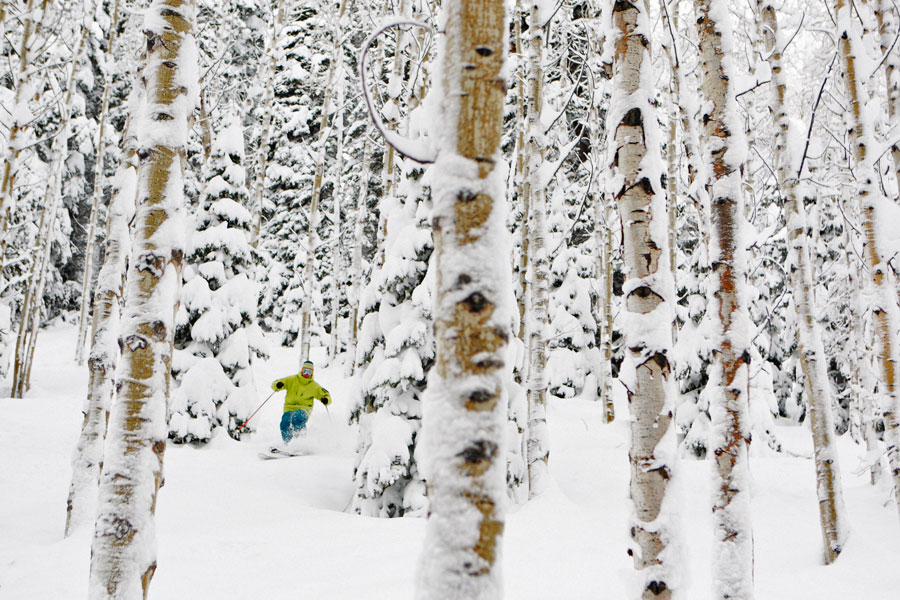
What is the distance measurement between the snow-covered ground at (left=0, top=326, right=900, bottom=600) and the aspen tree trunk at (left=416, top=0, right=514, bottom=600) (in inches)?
56.6

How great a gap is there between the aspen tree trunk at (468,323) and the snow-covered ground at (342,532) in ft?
4.71

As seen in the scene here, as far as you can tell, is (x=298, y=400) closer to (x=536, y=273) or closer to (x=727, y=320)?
(x=536, y=273)

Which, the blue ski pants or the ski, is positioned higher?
the blue ski pants

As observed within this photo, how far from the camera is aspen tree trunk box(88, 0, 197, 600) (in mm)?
2766

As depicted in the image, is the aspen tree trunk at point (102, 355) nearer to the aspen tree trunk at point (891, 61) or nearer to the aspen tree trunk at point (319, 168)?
the aspen tree trunk at point (891, 61)

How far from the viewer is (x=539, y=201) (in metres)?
7.64

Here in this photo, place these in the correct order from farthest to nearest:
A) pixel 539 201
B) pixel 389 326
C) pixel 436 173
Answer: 1. pixel 389 326
2. pixel 539 201
3. pixel 436 173

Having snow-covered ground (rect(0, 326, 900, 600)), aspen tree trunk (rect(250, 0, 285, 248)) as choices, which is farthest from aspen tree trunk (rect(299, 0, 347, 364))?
snow-covered ground (rect(0, 326, 900, 600))

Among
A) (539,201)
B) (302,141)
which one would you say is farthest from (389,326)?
A: (302,141)

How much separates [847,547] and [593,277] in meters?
14.0

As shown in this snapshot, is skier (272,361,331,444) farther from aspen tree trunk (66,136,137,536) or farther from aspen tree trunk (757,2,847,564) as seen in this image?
aspen tree trunk (757,2,847,564)

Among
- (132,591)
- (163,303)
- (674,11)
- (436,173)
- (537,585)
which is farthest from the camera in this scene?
(674,11)

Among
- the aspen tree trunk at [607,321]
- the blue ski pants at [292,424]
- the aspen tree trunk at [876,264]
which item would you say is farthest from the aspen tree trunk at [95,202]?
the aspen tree trunk at [876,264]

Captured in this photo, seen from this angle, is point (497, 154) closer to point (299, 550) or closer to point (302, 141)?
Result: point (299, 550)
